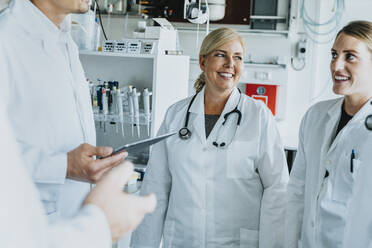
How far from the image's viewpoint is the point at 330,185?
1.49 meters

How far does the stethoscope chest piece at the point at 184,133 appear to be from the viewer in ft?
5.77

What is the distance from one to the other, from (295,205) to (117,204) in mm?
1159

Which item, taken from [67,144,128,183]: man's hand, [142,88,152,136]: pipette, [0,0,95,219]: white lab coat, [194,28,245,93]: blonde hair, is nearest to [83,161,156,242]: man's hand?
[67,144,128,183]: man's hand

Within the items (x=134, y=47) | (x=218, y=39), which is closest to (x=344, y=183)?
(x=218, y=39)

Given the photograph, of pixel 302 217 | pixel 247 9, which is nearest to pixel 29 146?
pixel 302 217

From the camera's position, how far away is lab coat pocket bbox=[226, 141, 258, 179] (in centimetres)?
169

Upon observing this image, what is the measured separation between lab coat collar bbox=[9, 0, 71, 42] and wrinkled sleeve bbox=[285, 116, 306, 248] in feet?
3.80

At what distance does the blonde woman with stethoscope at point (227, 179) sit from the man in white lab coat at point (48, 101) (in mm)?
424

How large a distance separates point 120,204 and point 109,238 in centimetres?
6

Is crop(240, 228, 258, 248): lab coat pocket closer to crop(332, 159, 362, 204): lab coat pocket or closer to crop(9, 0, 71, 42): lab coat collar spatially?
crop(332, 159, 362, 204): lab coat pocket

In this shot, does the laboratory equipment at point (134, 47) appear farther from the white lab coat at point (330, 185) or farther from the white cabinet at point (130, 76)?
the white lab coat at point (330, 185)

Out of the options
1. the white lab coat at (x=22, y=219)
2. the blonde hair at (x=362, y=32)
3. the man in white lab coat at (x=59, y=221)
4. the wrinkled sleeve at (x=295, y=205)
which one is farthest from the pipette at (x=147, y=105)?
the white lab coat at (x=22, y=219)

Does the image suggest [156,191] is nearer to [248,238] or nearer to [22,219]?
[248,238]

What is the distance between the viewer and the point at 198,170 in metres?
1.70
